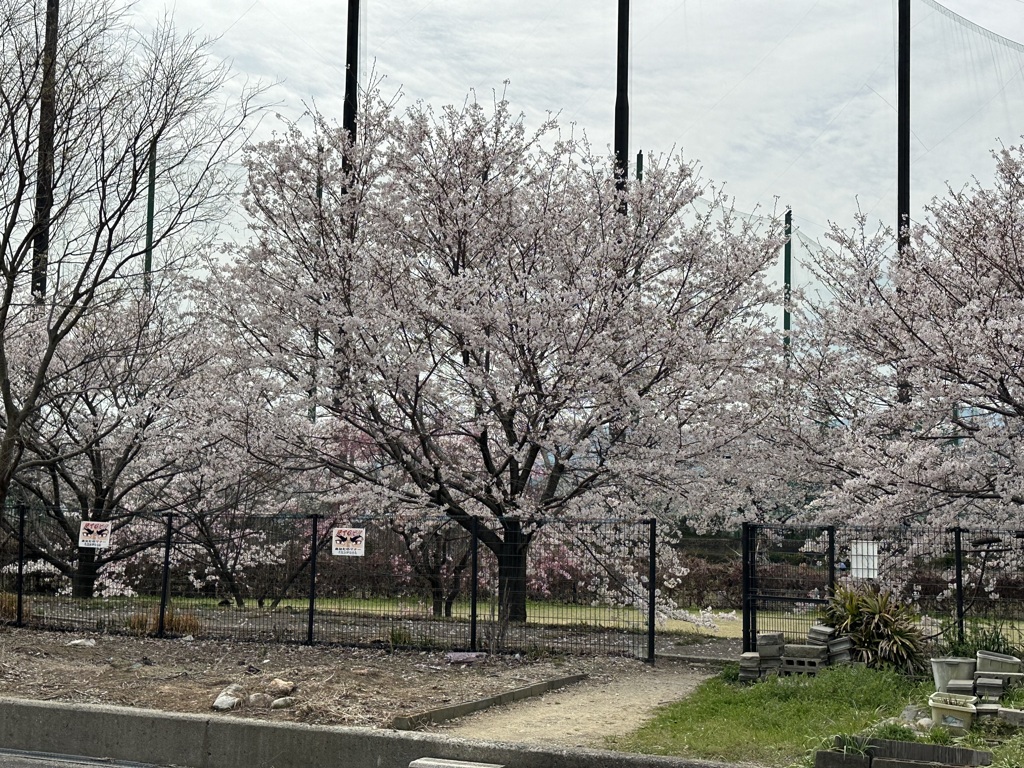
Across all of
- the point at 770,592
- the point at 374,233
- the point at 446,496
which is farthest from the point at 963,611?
the point at 374,233

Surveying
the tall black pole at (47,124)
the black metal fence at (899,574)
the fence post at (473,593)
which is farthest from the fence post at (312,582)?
the tall black pole at (47,124)

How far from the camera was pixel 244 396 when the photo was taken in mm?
14188

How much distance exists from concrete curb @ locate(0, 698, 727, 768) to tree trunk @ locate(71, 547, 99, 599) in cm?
691

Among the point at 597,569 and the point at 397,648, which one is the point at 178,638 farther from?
the point at 597,569

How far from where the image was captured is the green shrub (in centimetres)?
1066

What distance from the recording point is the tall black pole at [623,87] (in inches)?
756

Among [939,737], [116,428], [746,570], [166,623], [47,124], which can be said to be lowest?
[166,623]

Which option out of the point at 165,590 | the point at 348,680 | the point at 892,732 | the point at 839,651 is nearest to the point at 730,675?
the point at 839,651

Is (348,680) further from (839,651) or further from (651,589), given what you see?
(839,651)

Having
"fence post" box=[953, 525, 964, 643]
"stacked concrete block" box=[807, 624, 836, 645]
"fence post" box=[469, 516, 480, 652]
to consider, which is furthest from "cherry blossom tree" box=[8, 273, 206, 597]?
"fence post" box=[953, 525, 964, 643]

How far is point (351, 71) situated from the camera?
732 inches

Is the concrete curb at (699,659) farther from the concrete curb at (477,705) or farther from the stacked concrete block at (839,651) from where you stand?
the concrete curb at (477,705)

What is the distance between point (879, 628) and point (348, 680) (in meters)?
5.28

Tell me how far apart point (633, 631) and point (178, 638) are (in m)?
5.87
